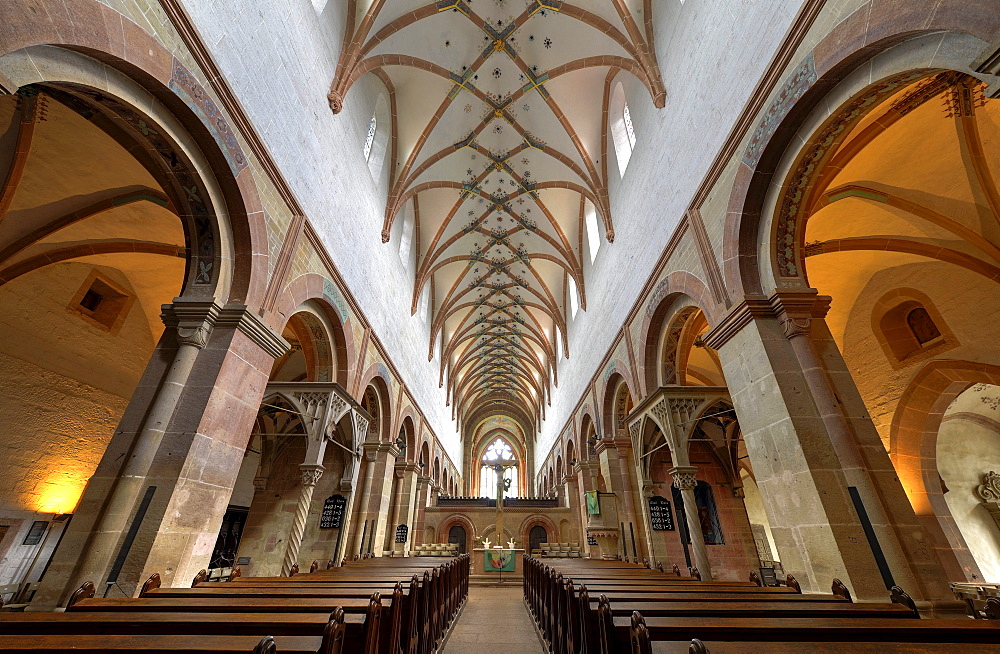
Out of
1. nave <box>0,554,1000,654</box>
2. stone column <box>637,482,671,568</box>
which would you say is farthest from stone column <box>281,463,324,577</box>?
stone column <box>637,482,671,568</box>

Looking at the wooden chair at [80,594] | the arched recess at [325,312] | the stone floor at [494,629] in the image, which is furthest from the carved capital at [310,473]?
the wooden chair at [80,594]

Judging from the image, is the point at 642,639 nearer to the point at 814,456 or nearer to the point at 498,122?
the point at 814,456

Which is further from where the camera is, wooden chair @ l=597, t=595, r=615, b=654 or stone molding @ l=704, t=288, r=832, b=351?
stone molding @ l=704, t=288, r=832, b=351

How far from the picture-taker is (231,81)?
573 cm

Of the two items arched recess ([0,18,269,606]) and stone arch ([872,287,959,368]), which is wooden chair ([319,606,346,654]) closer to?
arched recess ([0,18,269,606])

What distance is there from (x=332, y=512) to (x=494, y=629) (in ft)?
24.3

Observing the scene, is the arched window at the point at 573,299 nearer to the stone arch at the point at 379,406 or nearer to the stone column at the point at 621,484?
the stone column at the point at 621,484

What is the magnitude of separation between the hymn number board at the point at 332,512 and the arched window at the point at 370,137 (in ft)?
31.5

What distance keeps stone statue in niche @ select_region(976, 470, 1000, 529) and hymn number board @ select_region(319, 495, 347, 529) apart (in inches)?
688

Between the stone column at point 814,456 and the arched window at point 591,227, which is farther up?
the arched window at point 591,227

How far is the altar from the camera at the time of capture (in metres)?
13.7

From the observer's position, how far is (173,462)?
15.5 feet

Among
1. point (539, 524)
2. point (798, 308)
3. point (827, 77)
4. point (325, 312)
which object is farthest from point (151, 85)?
point (539, 524)

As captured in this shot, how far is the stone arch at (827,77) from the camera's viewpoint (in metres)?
3.36
